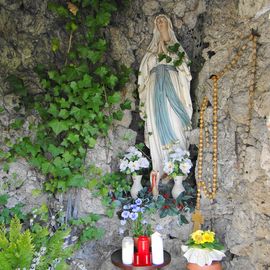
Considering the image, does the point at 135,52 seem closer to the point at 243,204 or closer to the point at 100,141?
the point at 100,141

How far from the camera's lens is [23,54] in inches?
105

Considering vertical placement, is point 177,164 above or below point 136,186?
above

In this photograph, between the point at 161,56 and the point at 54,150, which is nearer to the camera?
the point at 54,150

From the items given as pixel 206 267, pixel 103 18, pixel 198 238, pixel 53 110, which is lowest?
pixel 206 267

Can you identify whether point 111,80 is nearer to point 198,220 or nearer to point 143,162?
point 143,162

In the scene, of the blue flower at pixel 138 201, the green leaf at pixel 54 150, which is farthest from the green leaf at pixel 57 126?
the blue flower at pixel 138 201

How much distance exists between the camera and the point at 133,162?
2.55 m

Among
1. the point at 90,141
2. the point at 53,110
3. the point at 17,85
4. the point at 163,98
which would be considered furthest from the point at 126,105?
the point at 17,85

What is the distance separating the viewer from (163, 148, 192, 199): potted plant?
2.47 meters

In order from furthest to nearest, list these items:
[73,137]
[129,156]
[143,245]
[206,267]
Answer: [129,156]
[73,137]
[143,245]
[206,267]

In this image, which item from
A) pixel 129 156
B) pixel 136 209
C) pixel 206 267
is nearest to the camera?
pixel 206 267

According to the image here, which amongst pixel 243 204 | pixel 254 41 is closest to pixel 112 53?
pixel 254 41

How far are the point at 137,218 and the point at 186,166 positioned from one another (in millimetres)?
451

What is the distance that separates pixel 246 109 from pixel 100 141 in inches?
39.4
